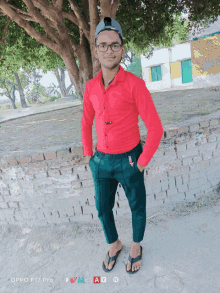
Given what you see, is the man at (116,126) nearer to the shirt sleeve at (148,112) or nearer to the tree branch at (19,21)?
the shirt sleeve at (148,112)

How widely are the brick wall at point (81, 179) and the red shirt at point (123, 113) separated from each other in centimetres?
109

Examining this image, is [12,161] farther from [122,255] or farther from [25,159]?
[122,255]

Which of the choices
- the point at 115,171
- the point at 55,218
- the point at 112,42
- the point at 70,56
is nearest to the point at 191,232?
the point at 115,171

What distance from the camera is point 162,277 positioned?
212 cm

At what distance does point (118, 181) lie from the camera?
2.08 metres

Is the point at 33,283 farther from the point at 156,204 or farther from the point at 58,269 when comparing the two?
the point at 156,204

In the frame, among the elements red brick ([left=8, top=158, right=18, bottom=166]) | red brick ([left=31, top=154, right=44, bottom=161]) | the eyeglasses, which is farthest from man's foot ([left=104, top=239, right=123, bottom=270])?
the eyeglasses

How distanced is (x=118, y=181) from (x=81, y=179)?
1065 millimetres

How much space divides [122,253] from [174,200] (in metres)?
1.24

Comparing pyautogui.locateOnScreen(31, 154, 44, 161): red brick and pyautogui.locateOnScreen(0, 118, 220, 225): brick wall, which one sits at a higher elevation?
Answer: pyautogui.locateOnScreen(31, 154, 44, 161): red brick

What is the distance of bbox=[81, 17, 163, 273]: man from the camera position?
1.74 m

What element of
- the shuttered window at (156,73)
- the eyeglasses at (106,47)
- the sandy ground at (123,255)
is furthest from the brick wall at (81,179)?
the shuttered window at (156,73)

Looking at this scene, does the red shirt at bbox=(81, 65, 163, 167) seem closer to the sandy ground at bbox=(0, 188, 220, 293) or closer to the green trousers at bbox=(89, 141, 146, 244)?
the green trousers at bbox=(89, 141, 146, 244)

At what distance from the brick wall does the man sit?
0.91 metres
